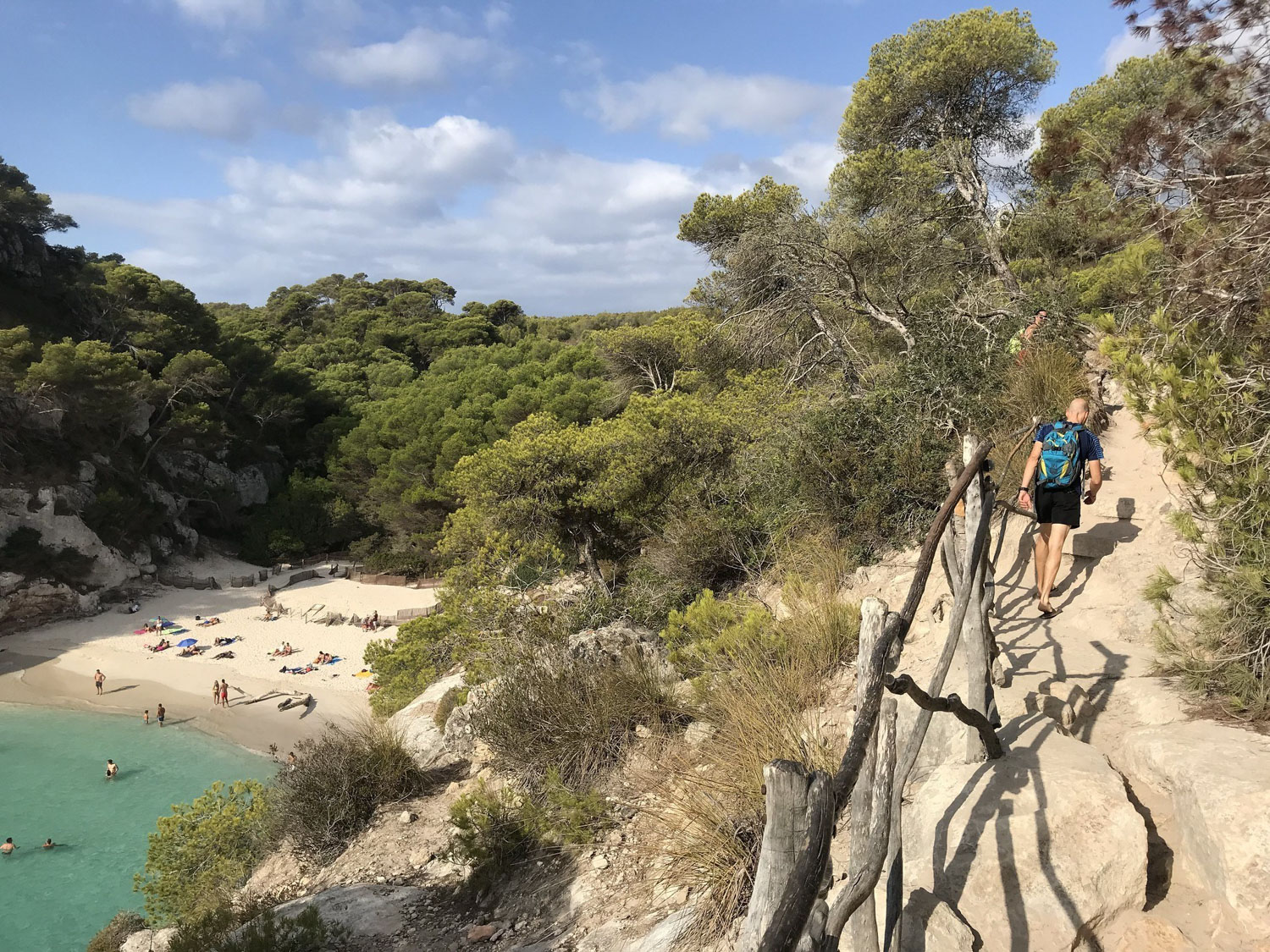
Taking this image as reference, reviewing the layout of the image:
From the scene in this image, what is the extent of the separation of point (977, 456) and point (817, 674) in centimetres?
264

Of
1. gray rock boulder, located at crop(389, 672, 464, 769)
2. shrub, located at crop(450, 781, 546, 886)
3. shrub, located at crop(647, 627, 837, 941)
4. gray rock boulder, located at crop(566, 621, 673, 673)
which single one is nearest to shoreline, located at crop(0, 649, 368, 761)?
gray rock boulder, located at crop(389, 672, 464, 769)

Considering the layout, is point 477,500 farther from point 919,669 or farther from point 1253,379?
point 1253,379

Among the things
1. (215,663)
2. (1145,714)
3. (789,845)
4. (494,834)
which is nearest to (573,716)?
(494,834)

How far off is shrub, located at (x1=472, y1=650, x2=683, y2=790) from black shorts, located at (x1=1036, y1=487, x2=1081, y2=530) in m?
3.15

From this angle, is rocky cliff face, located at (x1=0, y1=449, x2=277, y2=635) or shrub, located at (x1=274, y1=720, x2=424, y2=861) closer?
shrub, located at (x1=274, y1=720, x2=424, y2=861)

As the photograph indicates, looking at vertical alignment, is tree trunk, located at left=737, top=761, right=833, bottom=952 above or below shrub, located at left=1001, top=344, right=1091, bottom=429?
below

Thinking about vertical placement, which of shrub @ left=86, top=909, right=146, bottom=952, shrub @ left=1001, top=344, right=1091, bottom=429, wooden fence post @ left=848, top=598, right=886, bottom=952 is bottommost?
shrub @ left=86, top=909, right=146, bottom=952

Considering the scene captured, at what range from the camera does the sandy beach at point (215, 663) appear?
1855cm

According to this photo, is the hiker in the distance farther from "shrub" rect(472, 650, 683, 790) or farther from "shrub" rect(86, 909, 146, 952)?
"shrub" rect(86, 909, 146, 952)

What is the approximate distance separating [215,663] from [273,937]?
793 inches

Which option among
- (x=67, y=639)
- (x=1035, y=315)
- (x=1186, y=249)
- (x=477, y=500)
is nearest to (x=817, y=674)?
(x=1186, y=249)

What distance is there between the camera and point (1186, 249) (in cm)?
467

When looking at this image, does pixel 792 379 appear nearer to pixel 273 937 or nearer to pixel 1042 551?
pixel 1042 551

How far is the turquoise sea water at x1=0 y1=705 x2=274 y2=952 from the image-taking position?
11844 millimetres
